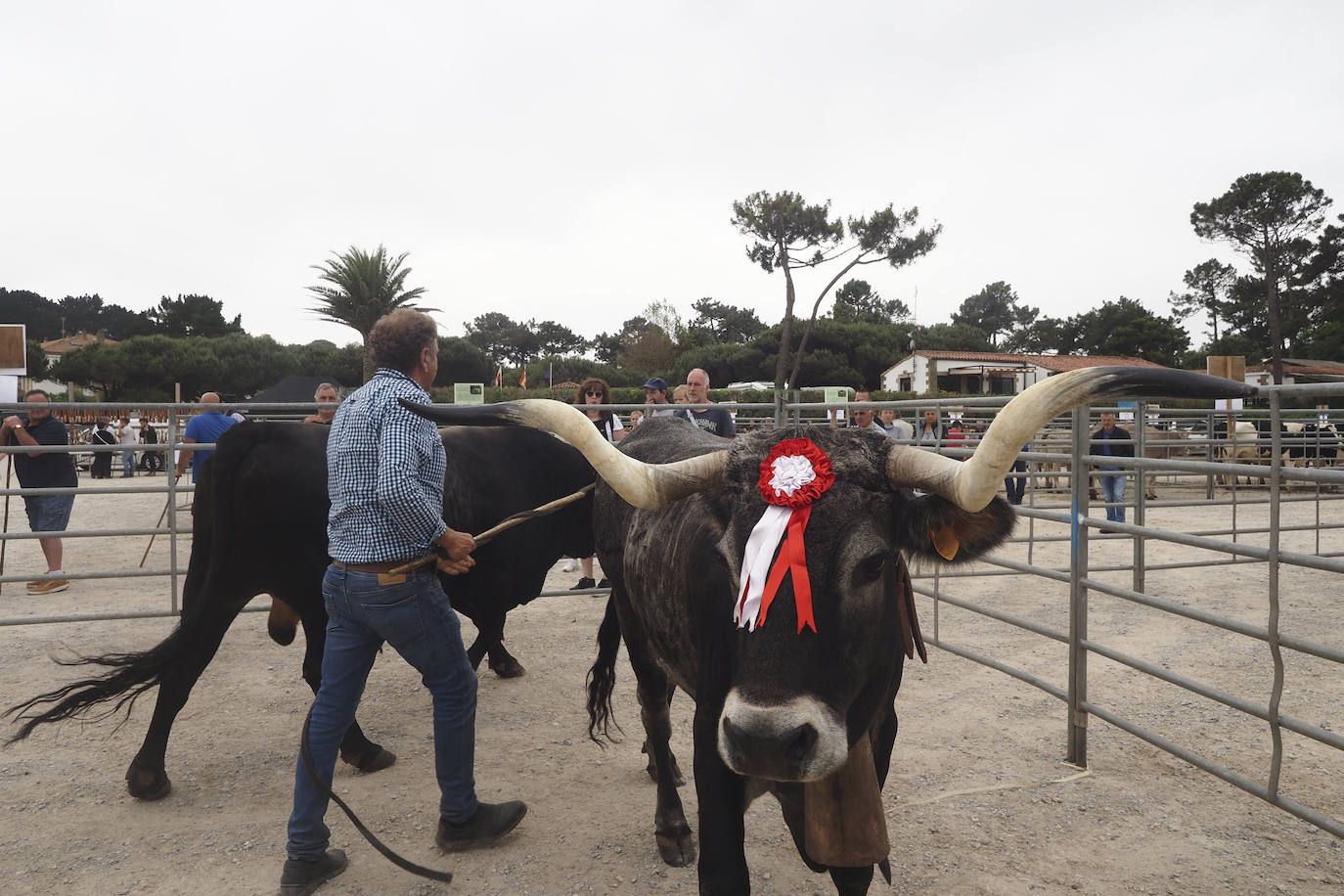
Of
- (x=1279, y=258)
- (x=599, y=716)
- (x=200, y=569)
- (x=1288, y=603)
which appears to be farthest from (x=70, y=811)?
(x=1279, y=258)

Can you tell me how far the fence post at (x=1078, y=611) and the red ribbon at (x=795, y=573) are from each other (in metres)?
2.29

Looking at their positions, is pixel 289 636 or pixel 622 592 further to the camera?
pixel 289 636

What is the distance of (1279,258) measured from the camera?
128 feet

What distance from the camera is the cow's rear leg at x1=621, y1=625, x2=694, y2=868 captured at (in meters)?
3.15

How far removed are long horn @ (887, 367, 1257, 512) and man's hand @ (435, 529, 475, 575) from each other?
1.58 m

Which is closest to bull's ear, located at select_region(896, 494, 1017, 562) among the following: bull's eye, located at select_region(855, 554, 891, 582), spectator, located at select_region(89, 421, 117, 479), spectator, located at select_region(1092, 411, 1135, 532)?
bull's eye, located at select_region(855, 554, 891, 582)

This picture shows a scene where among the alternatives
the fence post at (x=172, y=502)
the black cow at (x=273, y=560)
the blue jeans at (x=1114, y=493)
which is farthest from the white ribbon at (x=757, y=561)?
the blue jeans at (x=1114, y=493)

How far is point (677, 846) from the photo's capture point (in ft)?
10.3

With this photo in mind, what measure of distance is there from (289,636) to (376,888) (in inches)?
65.7

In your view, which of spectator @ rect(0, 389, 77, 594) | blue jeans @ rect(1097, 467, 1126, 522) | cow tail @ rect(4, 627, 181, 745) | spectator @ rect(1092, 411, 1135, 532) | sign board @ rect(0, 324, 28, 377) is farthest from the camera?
sign board @ rect(0, 324, 28, 377)

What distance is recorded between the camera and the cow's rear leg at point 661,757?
3.15m

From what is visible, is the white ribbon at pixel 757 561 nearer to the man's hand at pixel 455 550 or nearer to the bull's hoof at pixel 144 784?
the man's hand at pixel 455 550

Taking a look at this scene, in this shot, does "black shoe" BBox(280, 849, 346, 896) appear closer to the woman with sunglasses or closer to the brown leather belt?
the brown leather belt

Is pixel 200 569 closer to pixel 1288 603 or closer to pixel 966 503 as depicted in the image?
pixel 966 503
